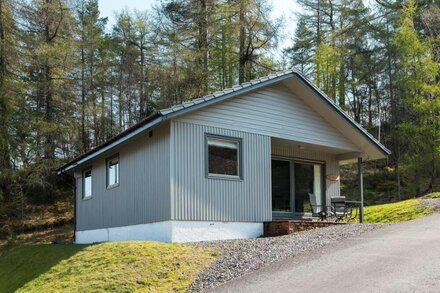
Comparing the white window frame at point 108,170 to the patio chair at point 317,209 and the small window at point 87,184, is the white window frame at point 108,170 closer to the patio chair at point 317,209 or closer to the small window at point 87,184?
the small window at point 87,184

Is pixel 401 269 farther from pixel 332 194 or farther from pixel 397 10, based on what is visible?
pixel 397 10

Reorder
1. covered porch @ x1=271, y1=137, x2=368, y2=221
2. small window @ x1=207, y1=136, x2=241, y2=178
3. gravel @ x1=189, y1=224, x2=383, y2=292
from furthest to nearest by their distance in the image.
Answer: covered porch @ x1=271, y1=137, x2=368, y2=221 → small window @ x1=207, y1=136, x2=241, y2=178 → gravel @ x1=189, y1=224, x2=383, y2=292

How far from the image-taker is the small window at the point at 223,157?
1352 centimetres

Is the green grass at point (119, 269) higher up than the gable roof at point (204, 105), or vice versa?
the gable roof at point (204, 105)

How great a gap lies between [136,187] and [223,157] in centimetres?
262

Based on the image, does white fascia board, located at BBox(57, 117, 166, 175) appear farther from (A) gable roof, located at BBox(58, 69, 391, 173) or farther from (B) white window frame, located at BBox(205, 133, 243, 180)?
Result: (B) white window frame, located at BBox(205, 133, 243, 180)

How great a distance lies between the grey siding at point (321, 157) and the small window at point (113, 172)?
5025 mm

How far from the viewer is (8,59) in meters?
26.8

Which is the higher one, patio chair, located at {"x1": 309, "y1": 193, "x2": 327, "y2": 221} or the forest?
the forest

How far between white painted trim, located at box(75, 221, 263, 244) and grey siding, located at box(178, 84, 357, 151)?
2592 millimetres

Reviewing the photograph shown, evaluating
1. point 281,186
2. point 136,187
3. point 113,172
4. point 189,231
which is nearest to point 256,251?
point 189,231

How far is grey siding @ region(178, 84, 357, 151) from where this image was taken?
542 inches

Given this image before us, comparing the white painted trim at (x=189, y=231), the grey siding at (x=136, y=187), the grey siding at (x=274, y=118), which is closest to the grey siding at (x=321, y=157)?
the grey siding at (x=274, y=118)

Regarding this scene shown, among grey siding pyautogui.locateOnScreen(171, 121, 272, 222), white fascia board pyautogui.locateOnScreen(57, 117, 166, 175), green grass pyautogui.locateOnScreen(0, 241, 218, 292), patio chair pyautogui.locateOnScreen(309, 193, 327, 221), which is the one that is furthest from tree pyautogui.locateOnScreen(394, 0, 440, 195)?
green grass pyautogui.locateOnScreen(0, 241, 218, 292)
